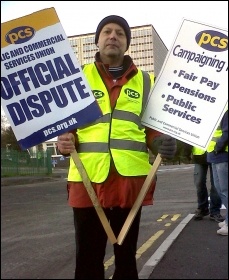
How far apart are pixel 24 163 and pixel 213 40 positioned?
433mm

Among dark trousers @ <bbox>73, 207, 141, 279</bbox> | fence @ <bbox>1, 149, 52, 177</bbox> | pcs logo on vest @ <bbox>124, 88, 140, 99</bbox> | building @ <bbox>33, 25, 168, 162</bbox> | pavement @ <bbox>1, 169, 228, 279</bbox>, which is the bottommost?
pavement @ <bbox>1, 169, 228, 279</bbox>

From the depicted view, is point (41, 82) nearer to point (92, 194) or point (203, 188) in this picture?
point (92, 194)

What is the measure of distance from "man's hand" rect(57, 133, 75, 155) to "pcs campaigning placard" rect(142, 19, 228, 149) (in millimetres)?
187

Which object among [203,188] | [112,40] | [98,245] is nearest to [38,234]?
[98,245]

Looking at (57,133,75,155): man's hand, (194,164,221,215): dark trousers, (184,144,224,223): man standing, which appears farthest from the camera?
(194,164,221,215): dark trousers

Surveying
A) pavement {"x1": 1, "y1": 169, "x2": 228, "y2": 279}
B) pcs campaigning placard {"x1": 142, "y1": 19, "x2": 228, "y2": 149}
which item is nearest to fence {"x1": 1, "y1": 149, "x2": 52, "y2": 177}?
pavement {"x1": 1, "y1": 169, "x2": 228, "y2": 279}

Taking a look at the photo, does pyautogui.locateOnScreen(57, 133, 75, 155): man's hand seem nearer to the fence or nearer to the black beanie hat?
the fence

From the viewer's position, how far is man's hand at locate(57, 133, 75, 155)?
0.99 metres

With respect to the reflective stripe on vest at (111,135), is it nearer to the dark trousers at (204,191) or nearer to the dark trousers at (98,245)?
the dark trousers at (98,245)

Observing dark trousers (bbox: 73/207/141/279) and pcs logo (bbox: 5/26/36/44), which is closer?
pcs logo (bbox: 5/26/36/44)

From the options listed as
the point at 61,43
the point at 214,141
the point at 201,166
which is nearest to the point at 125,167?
the point at 214,141

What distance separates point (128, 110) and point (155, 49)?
0.47 feet

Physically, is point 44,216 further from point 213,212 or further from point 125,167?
point 213,212

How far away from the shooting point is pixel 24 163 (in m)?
0.94
